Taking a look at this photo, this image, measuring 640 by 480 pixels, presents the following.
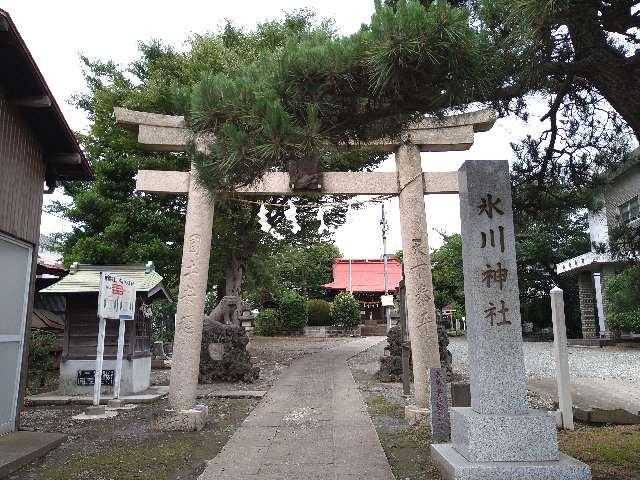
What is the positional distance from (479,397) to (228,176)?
10.1ft

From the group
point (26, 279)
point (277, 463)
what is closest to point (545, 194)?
point (277, 463)

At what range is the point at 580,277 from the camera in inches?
944

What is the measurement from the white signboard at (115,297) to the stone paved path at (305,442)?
119 inches

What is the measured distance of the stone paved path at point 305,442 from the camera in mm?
5164

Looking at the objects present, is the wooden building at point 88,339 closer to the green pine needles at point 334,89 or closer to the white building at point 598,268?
the green pine needles at point 334,89

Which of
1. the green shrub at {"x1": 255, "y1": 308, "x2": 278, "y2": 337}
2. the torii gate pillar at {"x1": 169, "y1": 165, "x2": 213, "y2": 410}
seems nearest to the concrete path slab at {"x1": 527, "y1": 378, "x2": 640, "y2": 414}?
the torii gate pillar at {"x1": 169, "y1": 165, "x2": 213, "y2": 410}

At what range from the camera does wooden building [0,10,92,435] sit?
6414 millimetres

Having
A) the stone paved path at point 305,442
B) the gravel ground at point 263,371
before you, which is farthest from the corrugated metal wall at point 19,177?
the gravel ground at point 263,371

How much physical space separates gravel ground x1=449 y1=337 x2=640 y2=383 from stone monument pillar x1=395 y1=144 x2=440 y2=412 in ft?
19.2

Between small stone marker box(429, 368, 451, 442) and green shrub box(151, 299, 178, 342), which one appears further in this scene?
green shrub box(151, 299, 178, 342)

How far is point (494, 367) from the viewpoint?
4.59 m

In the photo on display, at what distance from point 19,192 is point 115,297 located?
2.73 metres

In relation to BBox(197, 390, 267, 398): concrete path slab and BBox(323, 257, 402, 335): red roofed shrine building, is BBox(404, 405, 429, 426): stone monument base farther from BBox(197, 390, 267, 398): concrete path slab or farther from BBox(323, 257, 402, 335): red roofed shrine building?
BBox(323, 257, 402, 335): red roofed shrine building

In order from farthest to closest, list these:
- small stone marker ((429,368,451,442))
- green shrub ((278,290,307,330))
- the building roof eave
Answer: green shrub ((278,290,307,330)) < small stone marker ((429,368,451,442)) < the building roof eave
